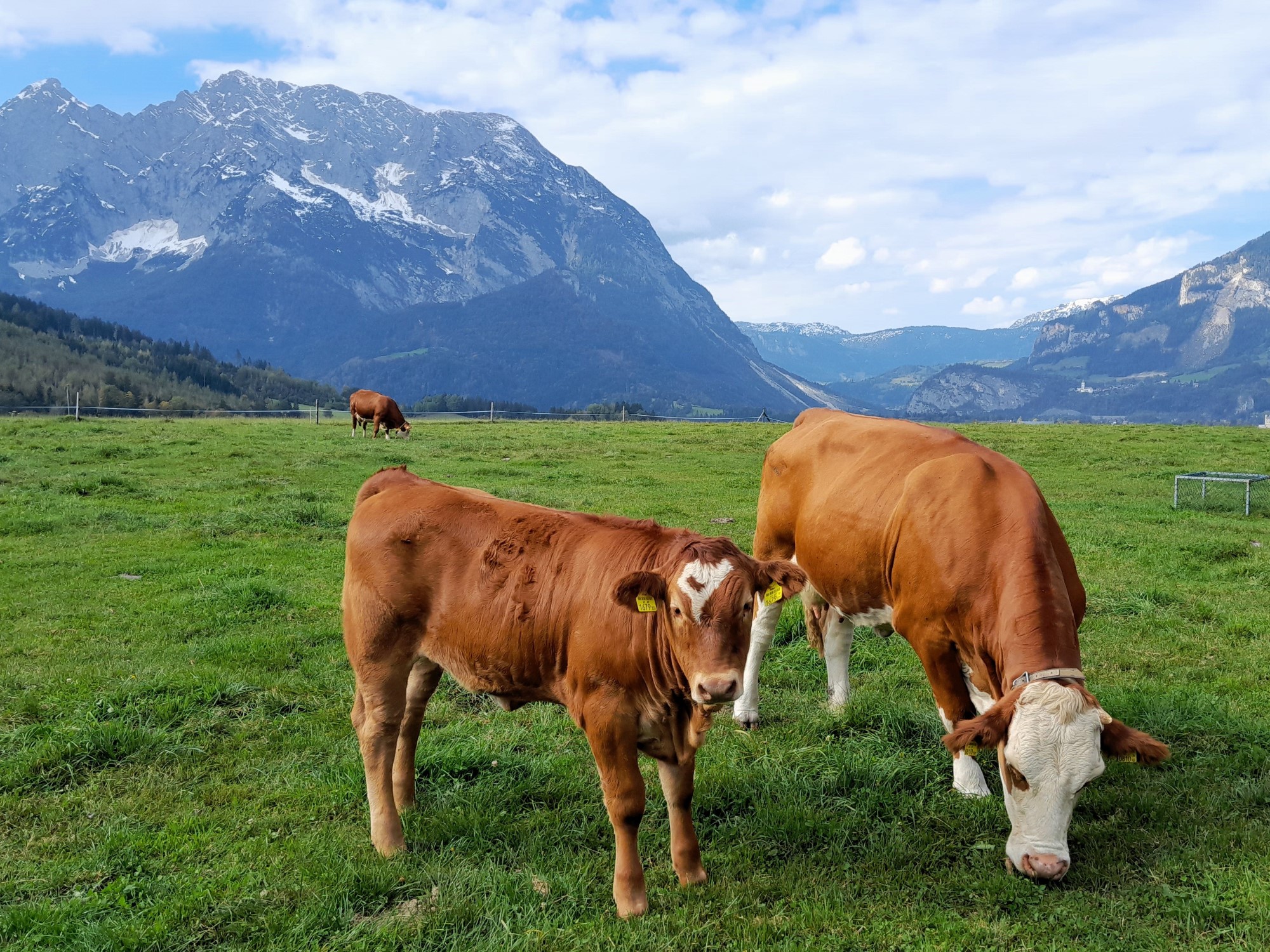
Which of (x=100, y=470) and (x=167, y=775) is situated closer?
(x=167, y=775)

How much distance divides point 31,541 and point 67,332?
16601cm

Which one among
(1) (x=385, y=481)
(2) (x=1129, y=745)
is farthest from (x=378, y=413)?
(2) (x=1129, y=745)

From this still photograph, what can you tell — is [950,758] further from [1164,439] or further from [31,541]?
[1164,439]

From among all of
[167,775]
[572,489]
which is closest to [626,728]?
[167,775]

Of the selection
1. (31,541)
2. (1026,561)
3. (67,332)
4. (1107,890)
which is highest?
(67,332)

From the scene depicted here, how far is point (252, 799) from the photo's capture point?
19.0ft

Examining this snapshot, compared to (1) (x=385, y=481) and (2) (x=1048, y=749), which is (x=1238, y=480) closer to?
(2) (x=1048, y=749)

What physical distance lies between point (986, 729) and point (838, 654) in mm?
3239

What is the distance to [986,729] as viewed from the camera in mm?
4523

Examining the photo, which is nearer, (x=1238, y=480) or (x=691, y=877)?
(x=691, y=877)

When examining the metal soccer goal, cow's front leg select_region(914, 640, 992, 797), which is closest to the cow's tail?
cow's front leg select_region(914, 640, 992, 797)

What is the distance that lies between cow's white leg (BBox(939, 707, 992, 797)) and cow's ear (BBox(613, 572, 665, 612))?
103 inches

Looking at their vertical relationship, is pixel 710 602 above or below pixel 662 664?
above

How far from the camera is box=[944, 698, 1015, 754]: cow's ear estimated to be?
449cm
